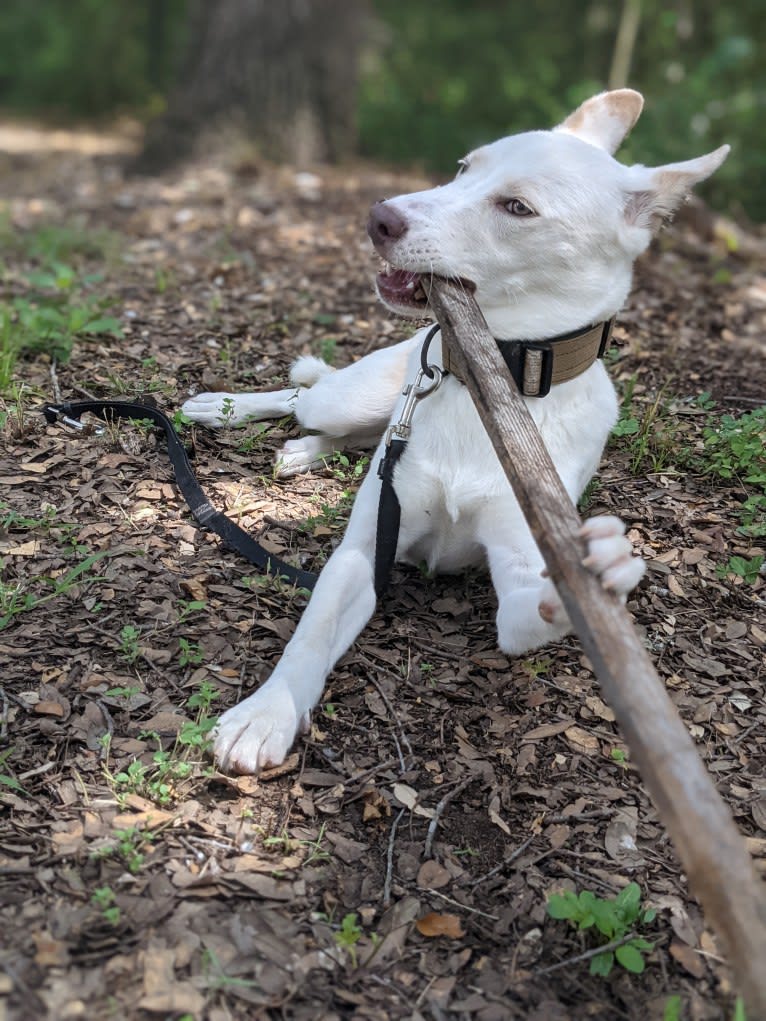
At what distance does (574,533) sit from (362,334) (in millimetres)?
3271

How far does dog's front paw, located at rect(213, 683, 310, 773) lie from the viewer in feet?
8.60

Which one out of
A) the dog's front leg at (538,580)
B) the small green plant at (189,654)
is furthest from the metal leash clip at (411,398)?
the small green plant at (189,654)

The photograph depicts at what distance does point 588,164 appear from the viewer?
307cm

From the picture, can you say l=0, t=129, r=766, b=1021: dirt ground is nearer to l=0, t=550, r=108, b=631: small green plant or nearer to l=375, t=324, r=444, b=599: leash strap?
l=0, t=550, r=108, b=631: small green plant

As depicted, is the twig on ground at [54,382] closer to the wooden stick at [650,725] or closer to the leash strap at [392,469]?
the leash strap at [392,469]

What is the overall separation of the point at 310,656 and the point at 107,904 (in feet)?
3.07

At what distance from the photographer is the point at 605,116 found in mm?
3656

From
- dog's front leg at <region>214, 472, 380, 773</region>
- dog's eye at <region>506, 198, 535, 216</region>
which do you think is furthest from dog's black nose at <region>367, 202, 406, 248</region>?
dog's front leg at <region>214, 472, 380, 773</region>

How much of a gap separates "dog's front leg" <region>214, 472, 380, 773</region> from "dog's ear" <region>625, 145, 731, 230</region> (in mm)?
1230

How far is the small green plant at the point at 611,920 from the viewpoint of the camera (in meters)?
2.25

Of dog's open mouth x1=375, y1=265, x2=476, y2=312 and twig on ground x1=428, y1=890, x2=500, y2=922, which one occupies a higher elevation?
dog's open mouth x1=375, y1=265, x2=476, y2=312

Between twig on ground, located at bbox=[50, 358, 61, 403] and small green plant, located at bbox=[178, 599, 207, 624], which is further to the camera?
twig on ground, located at bbox=[50, 358, 61, 403]

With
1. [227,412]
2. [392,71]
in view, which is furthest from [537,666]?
[392,71]

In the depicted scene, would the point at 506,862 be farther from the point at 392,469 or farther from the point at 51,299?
the point at 51,299
